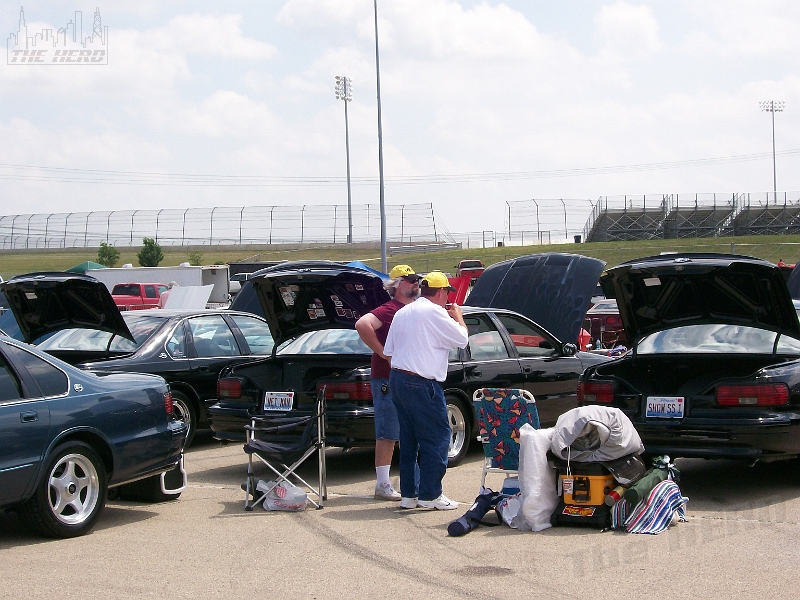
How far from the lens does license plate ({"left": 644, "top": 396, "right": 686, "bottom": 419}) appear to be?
7.55 m

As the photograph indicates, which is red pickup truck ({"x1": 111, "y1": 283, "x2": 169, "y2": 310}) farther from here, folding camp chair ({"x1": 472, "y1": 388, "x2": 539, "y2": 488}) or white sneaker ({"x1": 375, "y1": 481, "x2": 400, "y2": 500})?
folding camp chair ({"x1": 472, "y1": 388, "x2": 539, "y2": 488})

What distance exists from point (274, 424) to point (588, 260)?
6.55 metres

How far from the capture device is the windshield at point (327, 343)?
9.31 meters

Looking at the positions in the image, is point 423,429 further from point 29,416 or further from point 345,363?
point 29,416

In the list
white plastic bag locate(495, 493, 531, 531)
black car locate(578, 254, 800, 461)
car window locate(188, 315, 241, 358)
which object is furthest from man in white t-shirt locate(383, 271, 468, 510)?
car window locate(188, 315, 241, 358)

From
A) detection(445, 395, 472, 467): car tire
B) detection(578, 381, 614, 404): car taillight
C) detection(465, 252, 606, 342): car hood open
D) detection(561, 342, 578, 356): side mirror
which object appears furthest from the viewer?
detection(465, 252, 606, 342): car hood open

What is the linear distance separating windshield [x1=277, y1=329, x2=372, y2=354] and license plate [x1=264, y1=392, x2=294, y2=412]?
727 millimetres

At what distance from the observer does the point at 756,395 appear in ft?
23.9

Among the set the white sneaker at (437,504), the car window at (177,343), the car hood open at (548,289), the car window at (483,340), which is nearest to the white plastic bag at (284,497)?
the white sneaker at (437,504)

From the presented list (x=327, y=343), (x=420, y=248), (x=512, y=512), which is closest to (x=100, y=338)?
(x=327, y=343)

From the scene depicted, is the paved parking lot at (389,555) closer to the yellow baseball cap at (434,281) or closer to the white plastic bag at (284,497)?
the white plastic bag at (284,497)

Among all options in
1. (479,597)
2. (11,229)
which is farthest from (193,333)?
(11,229)

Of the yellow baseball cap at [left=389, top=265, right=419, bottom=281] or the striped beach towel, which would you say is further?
the yellow baseball cap at [left=389, top=265, right=419, bottom=281]

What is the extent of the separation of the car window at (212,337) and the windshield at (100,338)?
15.8 inches
